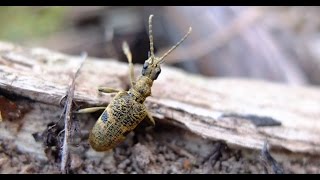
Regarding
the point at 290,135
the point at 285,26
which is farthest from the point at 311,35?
the point at 290,135

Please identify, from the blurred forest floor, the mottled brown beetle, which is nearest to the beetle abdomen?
the mottled brown beetle

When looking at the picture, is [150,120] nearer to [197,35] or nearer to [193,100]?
[193,100]

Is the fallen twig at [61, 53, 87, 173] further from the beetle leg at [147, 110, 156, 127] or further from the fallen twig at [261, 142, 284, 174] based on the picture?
the fallen twig at [261, 142, 284, 174]

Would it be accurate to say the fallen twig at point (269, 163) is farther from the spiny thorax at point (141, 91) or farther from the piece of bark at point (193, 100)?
the spiny thorax at point (141, 91)

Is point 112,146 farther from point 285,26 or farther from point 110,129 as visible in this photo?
point 285,26

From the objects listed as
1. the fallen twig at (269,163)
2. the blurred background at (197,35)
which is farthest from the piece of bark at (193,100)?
the blurred background at (197,35)
